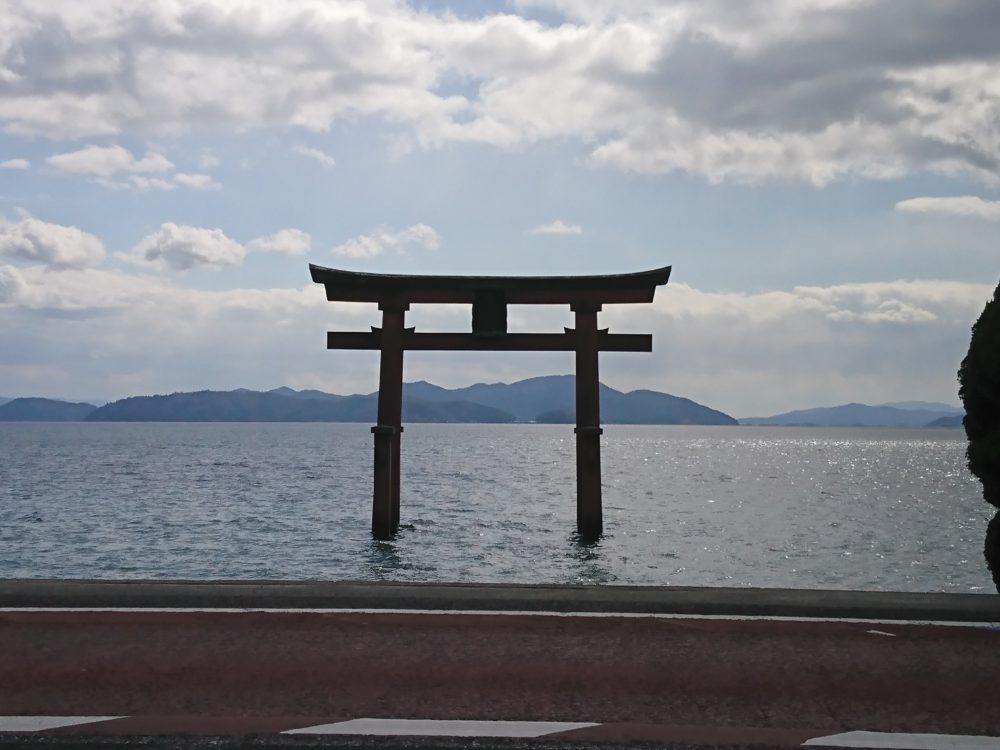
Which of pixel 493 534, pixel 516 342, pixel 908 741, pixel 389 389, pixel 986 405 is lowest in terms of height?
pixel 493 534

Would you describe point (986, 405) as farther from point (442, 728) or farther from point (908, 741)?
point (442, 728)

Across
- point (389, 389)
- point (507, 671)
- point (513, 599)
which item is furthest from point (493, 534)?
point (507, 671)

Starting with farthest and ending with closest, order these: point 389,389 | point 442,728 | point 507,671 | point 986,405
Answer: point 389,389, point 986,405, point 507,671, point 442,728

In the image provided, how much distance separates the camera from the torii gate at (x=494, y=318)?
19484 millimetres

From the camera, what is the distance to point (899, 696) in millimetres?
5934

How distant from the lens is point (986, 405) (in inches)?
315

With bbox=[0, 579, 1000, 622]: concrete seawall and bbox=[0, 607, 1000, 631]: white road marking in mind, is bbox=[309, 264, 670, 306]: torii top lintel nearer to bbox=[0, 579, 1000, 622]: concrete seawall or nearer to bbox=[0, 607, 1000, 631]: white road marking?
bbox=[0, 579, 1000, 622]: concrete seawall

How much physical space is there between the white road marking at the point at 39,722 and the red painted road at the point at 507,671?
94 millimetres

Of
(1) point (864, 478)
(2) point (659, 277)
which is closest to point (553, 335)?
(2) point (659, 277)

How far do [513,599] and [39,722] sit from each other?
12.6 feet

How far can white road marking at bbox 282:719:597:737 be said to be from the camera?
5203mm

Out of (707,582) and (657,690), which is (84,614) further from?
(707,582)

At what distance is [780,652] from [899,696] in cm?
102

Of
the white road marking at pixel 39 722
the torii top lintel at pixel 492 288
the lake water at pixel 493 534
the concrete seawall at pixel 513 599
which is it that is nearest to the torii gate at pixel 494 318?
the torii top lintel at pixel 492 288
